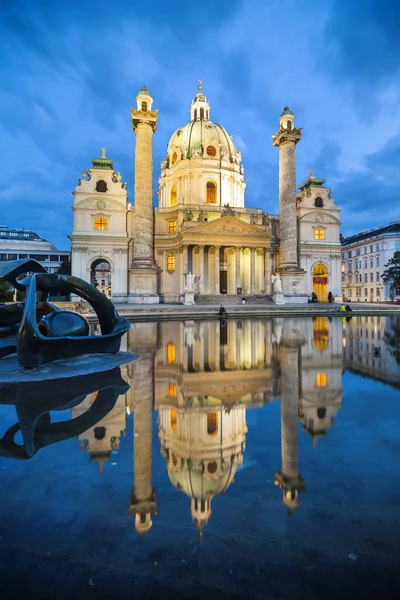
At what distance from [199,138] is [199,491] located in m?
62.9

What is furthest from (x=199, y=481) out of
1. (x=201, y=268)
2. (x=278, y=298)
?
(x=201, y=268)

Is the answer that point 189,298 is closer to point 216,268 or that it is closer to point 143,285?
point 143,285

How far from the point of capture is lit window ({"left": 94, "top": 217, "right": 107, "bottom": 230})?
4550 cm

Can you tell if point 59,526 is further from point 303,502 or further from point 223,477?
point 303,502

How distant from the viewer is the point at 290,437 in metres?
4.50

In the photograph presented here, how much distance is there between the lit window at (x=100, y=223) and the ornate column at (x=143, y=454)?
41.2 metres

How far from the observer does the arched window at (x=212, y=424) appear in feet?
15.4

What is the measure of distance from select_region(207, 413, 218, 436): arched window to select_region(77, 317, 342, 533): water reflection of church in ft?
0.05

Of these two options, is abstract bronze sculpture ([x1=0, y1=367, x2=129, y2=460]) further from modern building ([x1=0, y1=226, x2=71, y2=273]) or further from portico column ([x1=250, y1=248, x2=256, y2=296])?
modern building ([x1=0, y1=226, x2=71, y2=273])

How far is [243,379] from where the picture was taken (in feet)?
25.2

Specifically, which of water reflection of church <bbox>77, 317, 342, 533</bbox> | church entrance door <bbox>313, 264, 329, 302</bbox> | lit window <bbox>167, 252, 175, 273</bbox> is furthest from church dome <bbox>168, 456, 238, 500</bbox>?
church entrance door <bbox>313, 264, 329, 302</bbox>

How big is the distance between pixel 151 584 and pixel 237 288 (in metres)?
45.4

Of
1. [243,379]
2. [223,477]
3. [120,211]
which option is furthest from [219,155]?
[223,477]

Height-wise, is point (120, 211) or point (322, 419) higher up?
point (120, 211)
